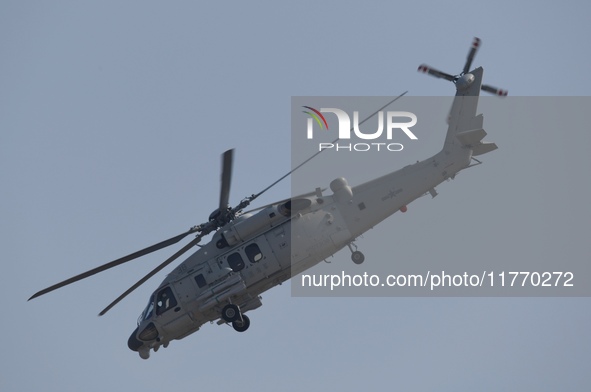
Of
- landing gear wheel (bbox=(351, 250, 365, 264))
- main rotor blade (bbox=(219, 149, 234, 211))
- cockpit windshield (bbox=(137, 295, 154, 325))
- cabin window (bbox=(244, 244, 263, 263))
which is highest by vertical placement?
main rotor blade (bbox=(219, 149, 234, 211))

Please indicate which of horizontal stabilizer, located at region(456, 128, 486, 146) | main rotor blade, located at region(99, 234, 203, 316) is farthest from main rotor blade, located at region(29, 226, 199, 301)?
horizontal stabilizer, located at region(456, 128, 486, 146)

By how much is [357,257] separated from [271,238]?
2.56 m

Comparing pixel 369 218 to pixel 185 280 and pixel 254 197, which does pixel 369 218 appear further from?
pixel 185 280

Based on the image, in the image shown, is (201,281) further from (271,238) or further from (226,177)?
(226,177)

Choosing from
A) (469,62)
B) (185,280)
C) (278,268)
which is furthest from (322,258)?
(469,62)

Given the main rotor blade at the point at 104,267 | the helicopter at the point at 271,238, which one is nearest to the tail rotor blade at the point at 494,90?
the helicopter at the point at 271,238

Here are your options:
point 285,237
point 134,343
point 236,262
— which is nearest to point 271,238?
point 285,237

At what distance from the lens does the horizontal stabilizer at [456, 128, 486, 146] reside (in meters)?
27.0

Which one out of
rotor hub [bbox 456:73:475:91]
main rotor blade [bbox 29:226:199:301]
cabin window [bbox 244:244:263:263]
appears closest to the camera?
main rotor blade [bbox 29:226:199:301]

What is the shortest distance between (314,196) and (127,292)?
5946 millimetres

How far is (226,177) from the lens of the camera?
24.7 metres

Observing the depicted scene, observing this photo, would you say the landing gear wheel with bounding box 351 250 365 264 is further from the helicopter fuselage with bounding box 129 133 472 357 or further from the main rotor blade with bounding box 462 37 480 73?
the main rotor blade with bounding box 462 37 480 73

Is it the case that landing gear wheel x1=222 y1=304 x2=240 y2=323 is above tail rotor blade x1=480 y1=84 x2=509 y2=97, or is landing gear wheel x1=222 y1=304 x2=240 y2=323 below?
below

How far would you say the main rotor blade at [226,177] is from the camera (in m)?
23.9
